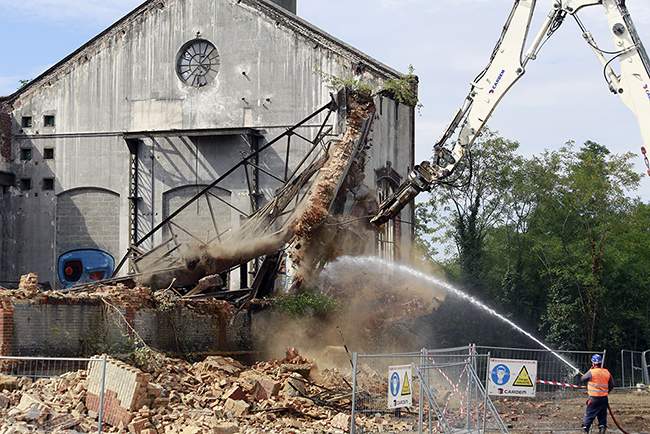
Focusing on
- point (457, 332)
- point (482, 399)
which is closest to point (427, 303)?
point (457, 332)

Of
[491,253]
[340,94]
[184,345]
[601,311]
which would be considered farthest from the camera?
[491,253]

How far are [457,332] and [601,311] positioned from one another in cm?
786

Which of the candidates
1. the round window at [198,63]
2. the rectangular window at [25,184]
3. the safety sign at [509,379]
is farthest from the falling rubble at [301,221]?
the rectangular window at [25,184]

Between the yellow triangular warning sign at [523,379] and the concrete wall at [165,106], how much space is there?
16.1 metres

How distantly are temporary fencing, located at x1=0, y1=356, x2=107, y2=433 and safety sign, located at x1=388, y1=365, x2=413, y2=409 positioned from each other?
4.59m

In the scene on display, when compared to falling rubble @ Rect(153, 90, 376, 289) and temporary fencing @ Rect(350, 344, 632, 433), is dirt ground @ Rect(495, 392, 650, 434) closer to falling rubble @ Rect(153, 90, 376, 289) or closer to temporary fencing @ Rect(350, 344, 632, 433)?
temporary fencing @ Rect(350, 344, 632, 433)

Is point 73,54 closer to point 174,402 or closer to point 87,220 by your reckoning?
point 87,220

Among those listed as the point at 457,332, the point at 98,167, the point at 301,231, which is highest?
the point at 98,167

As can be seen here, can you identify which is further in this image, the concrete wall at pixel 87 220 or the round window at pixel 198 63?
the concrete wall at pixel 87 220

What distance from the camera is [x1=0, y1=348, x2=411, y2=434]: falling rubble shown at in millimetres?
18925

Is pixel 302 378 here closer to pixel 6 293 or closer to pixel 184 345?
pixel 184 345

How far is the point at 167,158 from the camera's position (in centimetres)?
3672

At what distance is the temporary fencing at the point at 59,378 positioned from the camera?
18.7 m

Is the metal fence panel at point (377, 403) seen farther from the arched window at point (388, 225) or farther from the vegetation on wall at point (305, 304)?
the arched window at point (388, 225)
